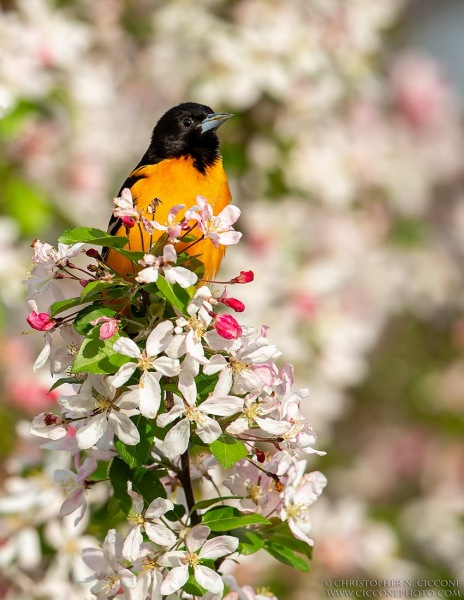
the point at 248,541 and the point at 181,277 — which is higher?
the point at 181,277

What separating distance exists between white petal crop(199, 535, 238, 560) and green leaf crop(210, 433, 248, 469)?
14 cm

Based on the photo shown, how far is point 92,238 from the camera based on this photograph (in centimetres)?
176

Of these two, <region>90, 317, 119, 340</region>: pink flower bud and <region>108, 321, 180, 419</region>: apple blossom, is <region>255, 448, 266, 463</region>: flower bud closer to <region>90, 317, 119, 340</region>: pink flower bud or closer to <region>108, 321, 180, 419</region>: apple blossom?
<region>108, 321, 180, 419</region>: apple blossom

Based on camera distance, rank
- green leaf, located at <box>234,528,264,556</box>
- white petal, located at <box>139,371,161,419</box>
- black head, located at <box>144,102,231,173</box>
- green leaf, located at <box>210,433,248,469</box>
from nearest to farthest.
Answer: white petal, located at <box>139,371,161,419</box> → green leaf, located at <box>210,433,248,469</box> → green leaf, located at <box>234,528,264,556</box> → black head, located at <box>144,102,231,173</box>

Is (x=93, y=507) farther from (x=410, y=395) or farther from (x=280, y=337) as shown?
(x=410, y=395)

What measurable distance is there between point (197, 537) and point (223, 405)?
0.26m

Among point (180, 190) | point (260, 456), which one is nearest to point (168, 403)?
point (260, 456)

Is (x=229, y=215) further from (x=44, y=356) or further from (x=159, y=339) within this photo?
(x=44, y=356)

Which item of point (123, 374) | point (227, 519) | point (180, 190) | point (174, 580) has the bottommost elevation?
point (174, 580)

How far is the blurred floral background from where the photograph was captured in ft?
12.6

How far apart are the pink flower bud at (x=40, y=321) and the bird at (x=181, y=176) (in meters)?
0.76

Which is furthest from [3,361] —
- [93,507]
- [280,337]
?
[93,507]

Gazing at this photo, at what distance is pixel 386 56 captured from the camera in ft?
21.9

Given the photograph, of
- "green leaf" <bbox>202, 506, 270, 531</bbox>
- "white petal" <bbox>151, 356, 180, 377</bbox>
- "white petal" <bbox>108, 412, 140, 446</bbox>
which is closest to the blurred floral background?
"green leaf" <bbox>202, 506, 270, 531</bbox>
